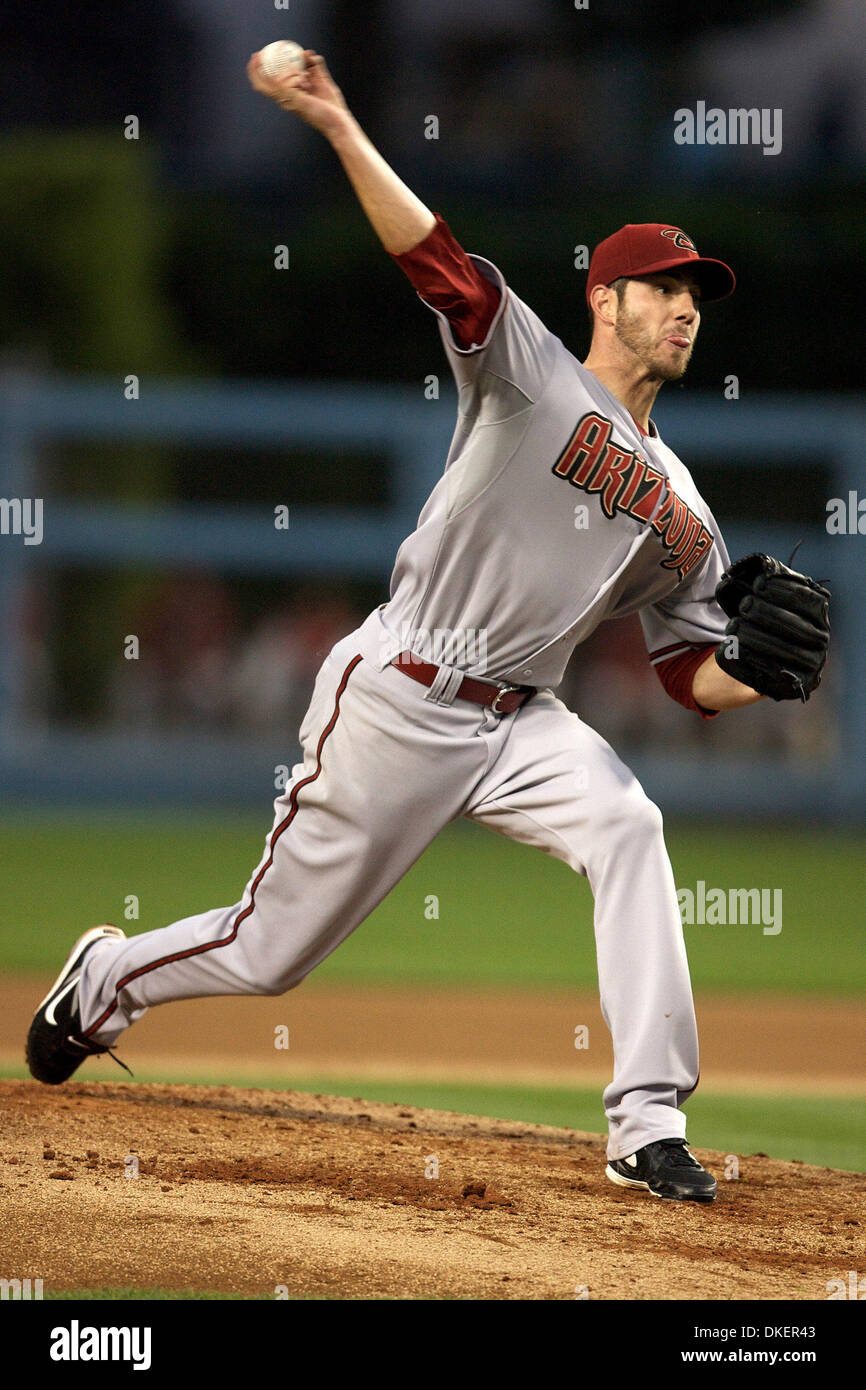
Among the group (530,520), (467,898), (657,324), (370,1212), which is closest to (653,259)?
(657,324)

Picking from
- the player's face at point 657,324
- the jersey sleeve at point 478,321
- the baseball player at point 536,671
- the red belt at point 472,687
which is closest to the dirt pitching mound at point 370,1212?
the baseball player at point 536,671

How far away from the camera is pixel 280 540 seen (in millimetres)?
14094

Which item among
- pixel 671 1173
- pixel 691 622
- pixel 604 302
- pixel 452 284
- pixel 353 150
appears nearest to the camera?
pixel 353 150

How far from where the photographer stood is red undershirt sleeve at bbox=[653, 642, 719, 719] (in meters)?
3.89

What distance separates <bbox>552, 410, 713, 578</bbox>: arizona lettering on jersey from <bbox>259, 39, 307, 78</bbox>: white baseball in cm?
90

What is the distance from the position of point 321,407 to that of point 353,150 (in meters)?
11.6

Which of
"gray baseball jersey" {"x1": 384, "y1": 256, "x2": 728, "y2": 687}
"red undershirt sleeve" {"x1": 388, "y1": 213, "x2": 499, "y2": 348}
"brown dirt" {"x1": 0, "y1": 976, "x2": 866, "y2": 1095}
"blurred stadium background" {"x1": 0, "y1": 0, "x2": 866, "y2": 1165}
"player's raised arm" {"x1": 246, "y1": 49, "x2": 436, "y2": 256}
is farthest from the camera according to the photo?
"blurred stadium background" {"x1": 0, "y1": 0, "x2": 866, "y2": 1165}

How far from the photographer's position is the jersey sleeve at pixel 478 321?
3051 mm

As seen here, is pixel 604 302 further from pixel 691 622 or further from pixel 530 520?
pixel 691 622

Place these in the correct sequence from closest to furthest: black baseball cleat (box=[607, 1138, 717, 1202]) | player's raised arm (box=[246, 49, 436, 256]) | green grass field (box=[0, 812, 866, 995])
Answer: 1. player's raised arm (box=[246, 49, 436, 256])
2. black baseball cleat (box=[607, 1138, 717, 1202])
3. green grass field (box=[0, 812, 866, 995])

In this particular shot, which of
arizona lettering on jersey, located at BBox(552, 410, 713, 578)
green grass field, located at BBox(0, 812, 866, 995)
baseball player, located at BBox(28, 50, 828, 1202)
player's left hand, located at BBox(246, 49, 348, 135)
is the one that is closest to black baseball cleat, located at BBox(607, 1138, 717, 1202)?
baseball player, located at BBox(28, 50, 828, 1202)

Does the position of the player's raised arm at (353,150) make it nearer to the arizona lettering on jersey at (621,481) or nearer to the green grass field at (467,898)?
the arizona lettering on jersey at (621,481)

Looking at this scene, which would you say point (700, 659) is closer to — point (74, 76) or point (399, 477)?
point (399, 477)

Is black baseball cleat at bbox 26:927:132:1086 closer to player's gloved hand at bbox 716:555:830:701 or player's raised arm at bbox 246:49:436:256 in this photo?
player's gloved hand at bbox 716:555:830:701
